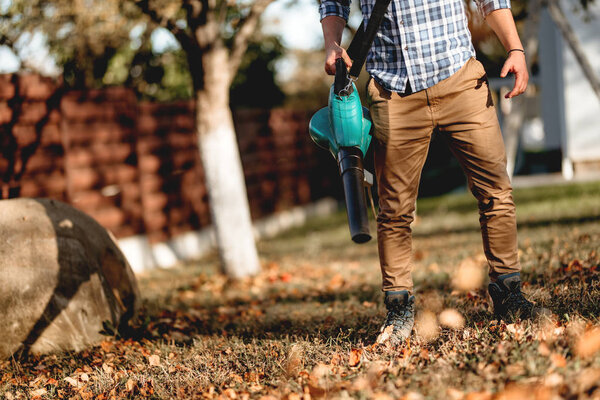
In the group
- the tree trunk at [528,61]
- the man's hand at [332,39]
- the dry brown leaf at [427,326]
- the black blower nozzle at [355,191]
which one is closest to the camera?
the black blower nozzle at [355,191]

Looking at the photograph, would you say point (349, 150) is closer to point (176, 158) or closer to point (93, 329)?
point (93, 329)

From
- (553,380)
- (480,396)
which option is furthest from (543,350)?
(480,396)

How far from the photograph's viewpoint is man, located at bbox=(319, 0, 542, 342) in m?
2.98

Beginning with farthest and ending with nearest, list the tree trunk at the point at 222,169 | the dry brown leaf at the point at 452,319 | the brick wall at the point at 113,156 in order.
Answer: the tree trunk at the point at 222,169 < the brick wall at the point at 113,156 < the dry brown leaf at the point at 452,319

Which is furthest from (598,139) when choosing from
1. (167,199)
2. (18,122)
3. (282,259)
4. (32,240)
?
(32,240)

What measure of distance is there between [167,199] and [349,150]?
5464 millimetres

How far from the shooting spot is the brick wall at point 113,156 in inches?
238

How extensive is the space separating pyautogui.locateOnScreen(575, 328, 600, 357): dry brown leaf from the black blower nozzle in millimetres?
870

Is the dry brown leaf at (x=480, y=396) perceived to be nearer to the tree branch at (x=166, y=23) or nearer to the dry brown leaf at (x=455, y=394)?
the dry brown leaf at (x=455, y=394)

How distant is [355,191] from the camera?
289 centimetres

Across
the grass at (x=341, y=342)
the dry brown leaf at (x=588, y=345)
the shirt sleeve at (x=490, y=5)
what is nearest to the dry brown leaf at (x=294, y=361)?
the grass at (x=341, y=342)

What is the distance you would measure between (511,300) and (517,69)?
103 cm

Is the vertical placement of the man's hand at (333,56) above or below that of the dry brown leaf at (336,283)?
above

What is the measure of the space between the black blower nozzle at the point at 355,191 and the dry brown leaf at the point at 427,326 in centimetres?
63
